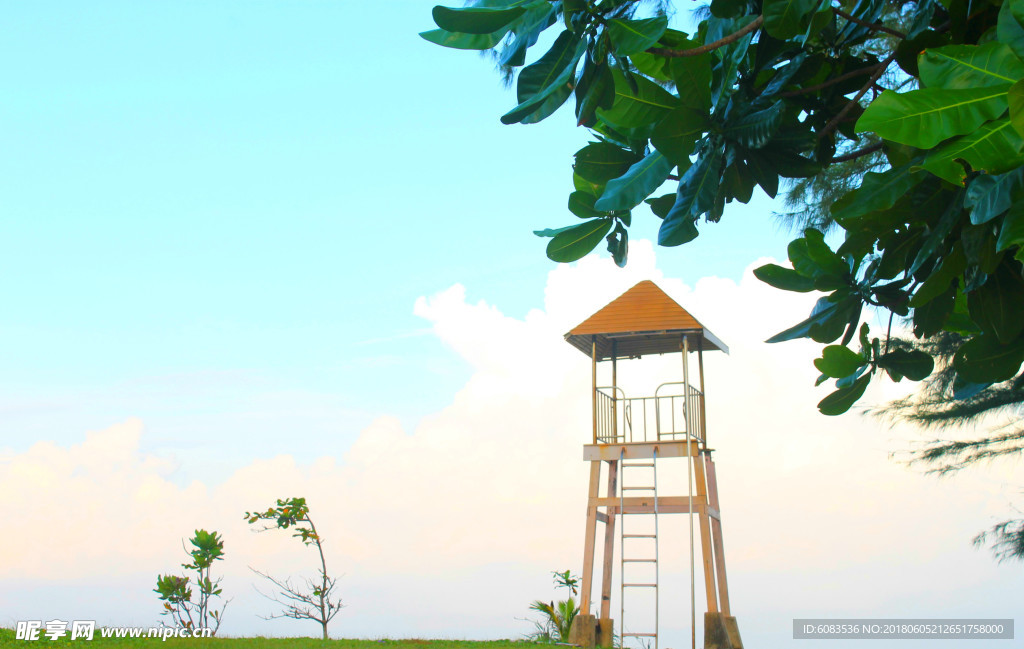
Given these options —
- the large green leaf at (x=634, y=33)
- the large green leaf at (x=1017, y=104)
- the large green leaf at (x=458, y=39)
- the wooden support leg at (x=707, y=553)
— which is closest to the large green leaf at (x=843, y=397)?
the large green leaf at (x=1017, y=104)

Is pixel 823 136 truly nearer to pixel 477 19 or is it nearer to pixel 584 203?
pixel 584 203

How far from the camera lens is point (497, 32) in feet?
4.36

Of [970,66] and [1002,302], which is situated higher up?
[970,66]

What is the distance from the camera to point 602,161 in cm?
191

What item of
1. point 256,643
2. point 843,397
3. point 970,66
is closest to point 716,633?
point 256,643

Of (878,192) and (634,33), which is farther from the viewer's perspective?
(878,192)

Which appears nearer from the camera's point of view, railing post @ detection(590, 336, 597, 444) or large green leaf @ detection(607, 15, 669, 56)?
large green leaf @ detection(607, 15, 669, 56)

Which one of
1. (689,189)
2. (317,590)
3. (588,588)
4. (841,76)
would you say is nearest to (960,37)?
(841,76)

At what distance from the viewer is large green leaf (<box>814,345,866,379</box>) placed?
188cm

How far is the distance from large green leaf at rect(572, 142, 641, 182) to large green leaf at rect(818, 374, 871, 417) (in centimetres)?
70

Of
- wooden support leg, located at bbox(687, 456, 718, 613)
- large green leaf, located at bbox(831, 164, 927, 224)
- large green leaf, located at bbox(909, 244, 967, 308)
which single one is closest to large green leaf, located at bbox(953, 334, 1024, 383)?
large green leaf, located at bbox(909, 244, 967, 308)

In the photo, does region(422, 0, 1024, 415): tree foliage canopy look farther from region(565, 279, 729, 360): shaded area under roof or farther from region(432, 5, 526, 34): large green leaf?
region(565, 279, 729, 360): shaded area under roof

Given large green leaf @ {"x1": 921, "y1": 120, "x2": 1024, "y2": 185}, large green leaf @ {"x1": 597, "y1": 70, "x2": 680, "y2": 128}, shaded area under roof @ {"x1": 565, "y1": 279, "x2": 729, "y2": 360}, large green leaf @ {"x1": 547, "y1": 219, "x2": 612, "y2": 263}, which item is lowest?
large green leaf @ {"x1": 921, "y1": 120, "x2": 1024, "y2": 185}

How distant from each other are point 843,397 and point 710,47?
2.82 feet
